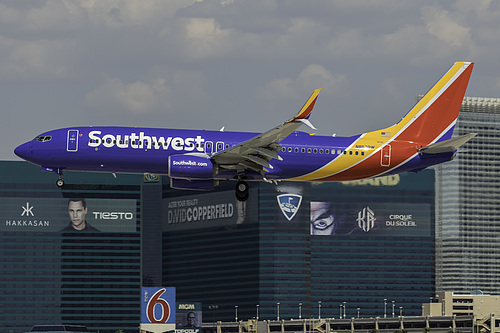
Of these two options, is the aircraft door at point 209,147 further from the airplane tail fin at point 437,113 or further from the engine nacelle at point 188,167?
the airplane tail fin at point 437,113

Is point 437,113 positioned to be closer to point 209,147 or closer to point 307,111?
point 307,111

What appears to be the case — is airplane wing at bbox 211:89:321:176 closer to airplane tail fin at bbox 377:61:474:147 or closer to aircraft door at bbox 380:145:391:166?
aircraft door at bbox 380:145:391:166

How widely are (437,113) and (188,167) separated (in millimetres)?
26004

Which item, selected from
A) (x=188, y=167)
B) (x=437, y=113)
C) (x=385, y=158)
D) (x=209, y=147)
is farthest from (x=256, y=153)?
(x=437, y=113)

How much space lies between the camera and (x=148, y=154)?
310 feet

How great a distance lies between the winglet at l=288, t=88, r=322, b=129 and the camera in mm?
86250

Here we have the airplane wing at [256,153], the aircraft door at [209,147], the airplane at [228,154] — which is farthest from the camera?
the aircraft door at [209,147]

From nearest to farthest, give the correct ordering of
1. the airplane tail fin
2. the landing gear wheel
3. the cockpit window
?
the cockpit window < the landing gear wheel < the airplane tail fin

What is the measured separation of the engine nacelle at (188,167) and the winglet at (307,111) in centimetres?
1043

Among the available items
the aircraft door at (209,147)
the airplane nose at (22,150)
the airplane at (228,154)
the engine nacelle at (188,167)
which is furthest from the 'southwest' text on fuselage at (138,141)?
the airplane nose at (22,150)

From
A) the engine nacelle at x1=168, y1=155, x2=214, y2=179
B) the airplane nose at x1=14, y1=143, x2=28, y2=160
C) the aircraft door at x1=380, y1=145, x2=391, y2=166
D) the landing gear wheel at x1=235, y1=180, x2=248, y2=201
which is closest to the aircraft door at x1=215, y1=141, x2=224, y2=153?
the engine nacelle at x1=168, y1=155, x2=214, y2=179

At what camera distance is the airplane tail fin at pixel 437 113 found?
102 metres

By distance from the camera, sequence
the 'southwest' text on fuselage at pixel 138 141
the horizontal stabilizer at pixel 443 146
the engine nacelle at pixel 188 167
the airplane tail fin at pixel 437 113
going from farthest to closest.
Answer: the airplane tail fin at pixel 437 113 < the horizontal stabilizer at pixel 443 146 < the 'southwest' text on fuselage at pixel 138 141 < the engine nacelle at pixel 188 167

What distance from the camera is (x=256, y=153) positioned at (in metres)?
94.4
